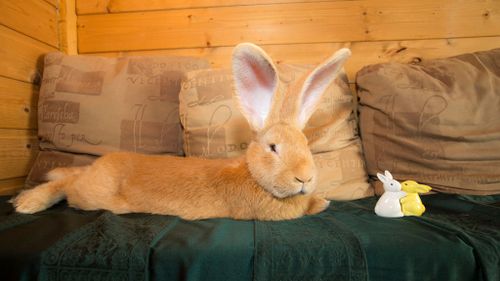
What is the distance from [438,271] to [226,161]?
54 centimetres

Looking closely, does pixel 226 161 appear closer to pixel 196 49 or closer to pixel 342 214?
pixel 342 214

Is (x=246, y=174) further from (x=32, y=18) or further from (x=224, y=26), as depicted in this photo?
(x=32, y=18)

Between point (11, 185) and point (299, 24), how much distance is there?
1.37 meters

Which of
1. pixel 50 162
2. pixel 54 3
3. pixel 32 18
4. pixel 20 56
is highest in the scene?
pixel 54 3

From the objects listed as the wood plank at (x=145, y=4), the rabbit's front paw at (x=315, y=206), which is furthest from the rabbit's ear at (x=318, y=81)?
the wood plank at (x=145, y=4)

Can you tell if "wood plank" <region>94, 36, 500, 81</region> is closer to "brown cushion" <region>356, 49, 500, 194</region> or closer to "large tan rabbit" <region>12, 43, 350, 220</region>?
"brown cushion" <region>356, 49, 500, 194</region>

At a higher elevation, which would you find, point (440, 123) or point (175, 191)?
point (440, 123)

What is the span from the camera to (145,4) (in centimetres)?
135

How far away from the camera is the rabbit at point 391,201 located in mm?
712

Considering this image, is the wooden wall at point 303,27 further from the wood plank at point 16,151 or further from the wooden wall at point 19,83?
the wood plank at point 16,151

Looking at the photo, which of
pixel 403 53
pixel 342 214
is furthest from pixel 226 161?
pixel 403 53

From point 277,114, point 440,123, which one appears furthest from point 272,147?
point 440,123

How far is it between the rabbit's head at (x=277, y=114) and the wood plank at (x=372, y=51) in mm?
615

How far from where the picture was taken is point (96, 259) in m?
0.54
